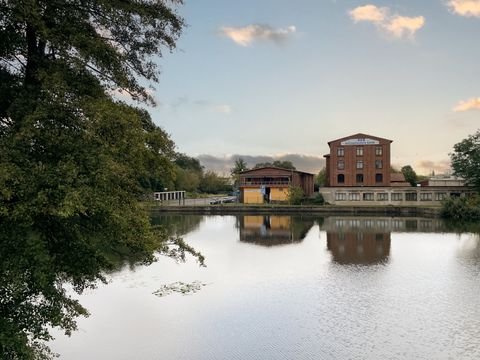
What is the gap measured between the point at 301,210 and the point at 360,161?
15.5 metres

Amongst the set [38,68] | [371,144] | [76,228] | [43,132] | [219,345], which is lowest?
[219,345]

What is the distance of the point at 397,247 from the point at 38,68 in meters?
30.9

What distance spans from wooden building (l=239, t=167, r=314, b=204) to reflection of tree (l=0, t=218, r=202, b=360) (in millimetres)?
69701

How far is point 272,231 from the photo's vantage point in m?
46.2

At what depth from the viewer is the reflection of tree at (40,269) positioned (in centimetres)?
786

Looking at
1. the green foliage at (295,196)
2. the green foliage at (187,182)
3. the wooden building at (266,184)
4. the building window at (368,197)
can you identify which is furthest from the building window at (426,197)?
the green foliage at (187,182)

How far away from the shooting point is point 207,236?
41.7 metres

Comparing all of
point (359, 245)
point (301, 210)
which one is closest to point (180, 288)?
point (359, 245)

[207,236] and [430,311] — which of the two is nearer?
[430,311]

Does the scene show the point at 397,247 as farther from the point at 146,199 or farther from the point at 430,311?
the point at 146,199

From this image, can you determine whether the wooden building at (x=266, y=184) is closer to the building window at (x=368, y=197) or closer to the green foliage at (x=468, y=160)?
the building window at (x=368, y=197)

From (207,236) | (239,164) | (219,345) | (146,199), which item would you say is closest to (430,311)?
(219,345)

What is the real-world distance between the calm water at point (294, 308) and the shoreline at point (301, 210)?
33915 millimetres

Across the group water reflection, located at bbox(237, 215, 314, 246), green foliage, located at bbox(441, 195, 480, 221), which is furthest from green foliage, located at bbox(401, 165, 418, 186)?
water reflection, located at bbox(237, 215, 314, 246)
